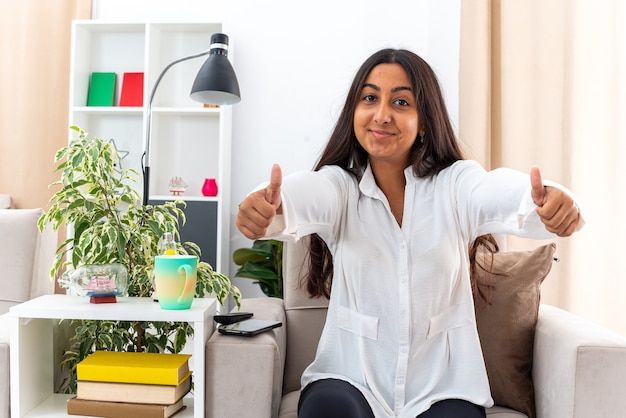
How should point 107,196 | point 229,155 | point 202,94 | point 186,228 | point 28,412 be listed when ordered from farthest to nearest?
1. point 229,155
2. point 186,228
3. point 202,94
4. point 107,196
5. point 28,412

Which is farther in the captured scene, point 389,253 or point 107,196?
point 107,196

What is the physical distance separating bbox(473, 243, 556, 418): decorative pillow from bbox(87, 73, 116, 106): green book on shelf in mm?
2442

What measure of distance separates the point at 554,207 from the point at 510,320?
25.7 inches

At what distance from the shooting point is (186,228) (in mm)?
3146

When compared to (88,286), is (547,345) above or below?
below

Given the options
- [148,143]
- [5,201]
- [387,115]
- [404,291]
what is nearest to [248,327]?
[404,291]

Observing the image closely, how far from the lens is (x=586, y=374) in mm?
1312

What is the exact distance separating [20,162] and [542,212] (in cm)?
311

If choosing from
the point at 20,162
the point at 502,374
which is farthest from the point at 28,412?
the point at 20,162

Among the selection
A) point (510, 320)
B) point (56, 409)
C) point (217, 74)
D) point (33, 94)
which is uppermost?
point (33, 94)

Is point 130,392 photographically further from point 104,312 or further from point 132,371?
point 104,312

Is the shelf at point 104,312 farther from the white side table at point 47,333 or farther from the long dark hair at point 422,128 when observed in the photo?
the long dark hair at point 422,128

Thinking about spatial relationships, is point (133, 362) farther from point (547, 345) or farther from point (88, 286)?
point (547, 345)

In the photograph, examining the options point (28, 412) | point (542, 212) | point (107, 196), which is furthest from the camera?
point (107, 196)
